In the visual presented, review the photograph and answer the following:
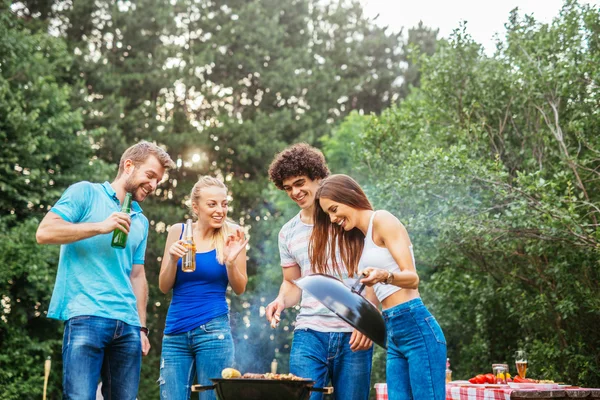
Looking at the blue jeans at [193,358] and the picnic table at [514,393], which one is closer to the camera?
the blue jeans at [193,358]

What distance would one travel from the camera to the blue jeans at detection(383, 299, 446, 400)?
8.67 feet

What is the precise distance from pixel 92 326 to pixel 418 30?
2013 cm

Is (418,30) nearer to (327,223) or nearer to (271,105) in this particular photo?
(271,105)

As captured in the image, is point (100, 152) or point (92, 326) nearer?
point (92, 326)

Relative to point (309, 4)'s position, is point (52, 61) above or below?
below

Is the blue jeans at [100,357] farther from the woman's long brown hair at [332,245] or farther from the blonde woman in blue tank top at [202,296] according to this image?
the woman's long brown hair at [332,245]

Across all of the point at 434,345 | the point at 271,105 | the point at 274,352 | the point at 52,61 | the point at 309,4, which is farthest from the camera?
the point at 309,4

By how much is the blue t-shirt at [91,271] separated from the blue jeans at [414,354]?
1.15m

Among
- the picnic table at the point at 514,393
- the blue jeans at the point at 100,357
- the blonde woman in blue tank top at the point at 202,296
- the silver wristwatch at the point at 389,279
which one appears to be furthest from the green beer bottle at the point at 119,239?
the picnic table at the point at 514,393

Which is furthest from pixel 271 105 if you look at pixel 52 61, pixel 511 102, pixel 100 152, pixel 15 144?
pixel 511 102

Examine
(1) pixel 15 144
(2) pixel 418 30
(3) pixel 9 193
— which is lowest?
(3) pixel 9 193

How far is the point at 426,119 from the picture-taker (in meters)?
9.80

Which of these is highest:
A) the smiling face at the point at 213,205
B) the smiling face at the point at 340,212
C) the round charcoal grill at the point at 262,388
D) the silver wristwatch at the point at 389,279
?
the smiling face at the point at 213,205

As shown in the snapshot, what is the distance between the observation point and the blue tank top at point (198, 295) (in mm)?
3139
